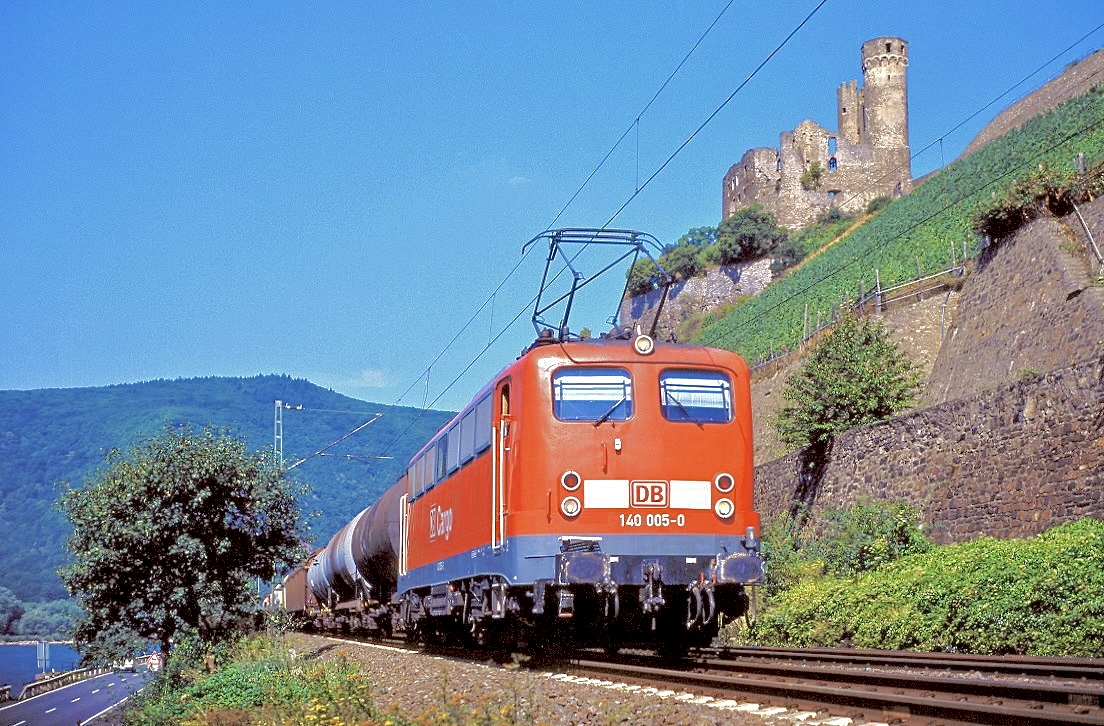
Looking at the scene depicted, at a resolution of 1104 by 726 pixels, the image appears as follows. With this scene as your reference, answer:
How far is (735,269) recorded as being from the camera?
80000 mm

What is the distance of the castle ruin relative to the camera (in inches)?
3541

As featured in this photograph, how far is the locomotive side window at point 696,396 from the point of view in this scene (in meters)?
14.0

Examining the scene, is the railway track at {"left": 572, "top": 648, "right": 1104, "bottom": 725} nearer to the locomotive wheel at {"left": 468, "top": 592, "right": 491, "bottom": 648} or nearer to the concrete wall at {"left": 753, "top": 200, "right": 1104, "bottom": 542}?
the locomotive wheel at {"left": 468, "top": 592, "right": 491, "bottom": 648}

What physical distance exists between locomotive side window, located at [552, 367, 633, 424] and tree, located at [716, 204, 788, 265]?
6645cm

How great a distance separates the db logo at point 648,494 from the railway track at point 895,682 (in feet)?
5.74

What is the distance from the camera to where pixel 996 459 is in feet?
62.9

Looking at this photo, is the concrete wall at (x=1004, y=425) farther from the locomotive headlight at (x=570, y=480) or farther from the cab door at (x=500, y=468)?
the cab door at (x=500, y=468)

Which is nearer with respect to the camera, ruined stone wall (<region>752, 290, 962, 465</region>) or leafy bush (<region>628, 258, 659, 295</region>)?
ruined stone wall (<region>752, 290, 962, 465</region>)

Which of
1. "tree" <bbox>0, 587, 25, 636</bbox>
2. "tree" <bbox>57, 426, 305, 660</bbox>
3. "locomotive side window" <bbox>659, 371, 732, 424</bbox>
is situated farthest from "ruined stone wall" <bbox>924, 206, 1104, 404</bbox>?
"tree" <bbox>0, 587, 25, 636</bbox>

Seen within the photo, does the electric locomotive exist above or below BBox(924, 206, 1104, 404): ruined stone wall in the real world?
below

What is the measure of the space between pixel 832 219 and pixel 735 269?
34.8ft

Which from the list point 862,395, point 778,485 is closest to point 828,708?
point 862,395

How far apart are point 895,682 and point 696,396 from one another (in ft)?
16.1

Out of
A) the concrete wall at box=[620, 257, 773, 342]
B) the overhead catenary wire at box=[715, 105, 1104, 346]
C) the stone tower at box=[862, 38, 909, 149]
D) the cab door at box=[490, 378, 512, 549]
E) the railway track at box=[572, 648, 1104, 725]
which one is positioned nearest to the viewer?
the railway track at box=[572, 648, 1104, 725]
